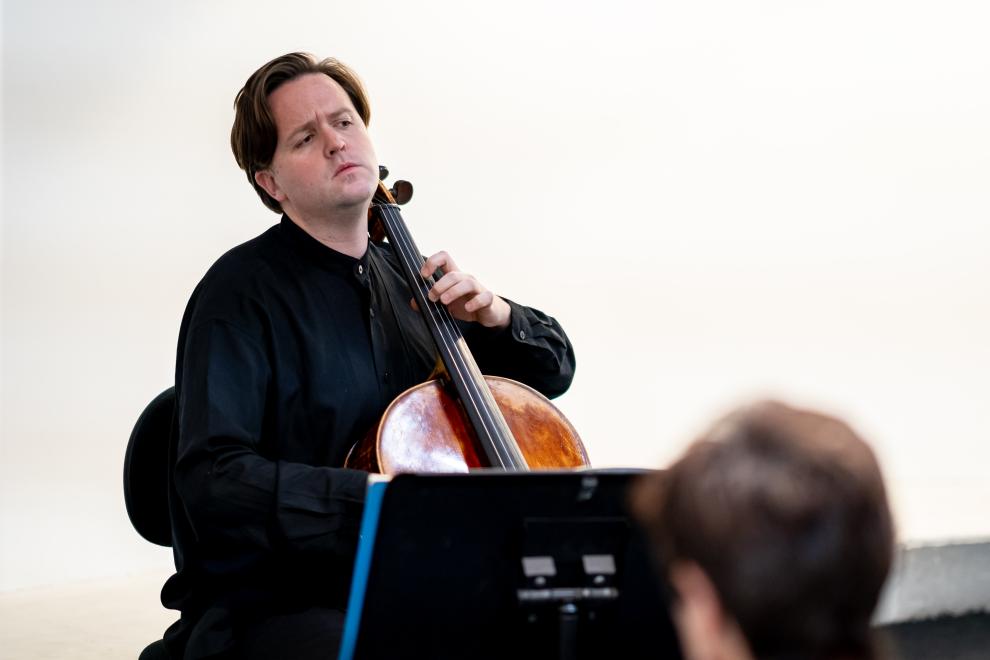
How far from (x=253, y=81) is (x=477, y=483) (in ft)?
3.68

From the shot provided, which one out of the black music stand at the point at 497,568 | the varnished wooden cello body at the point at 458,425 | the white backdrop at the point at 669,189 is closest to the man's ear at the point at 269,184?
the varnished wooden cello body at the point at 458,425

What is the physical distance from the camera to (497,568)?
3.73ft

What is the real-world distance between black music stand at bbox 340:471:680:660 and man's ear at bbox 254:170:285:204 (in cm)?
99

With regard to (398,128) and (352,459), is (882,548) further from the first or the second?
(398,128)

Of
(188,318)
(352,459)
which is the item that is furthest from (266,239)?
(352,459)

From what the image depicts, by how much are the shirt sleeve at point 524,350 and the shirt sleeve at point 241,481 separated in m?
0.49

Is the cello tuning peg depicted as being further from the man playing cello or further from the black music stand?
the black music stand

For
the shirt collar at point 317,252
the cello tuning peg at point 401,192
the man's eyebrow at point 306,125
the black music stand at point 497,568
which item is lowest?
the black music stand at point 497,568

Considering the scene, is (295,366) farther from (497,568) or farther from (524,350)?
(497,568)

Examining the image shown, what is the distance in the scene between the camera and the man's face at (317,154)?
187 cm

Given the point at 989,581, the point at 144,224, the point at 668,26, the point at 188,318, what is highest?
the point at 668,26

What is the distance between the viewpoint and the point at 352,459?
1.71 metres

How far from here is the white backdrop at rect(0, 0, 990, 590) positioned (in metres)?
3.18

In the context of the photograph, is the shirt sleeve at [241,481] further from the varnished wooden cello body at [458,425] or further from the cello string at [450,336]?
the cello string at [450,336]
